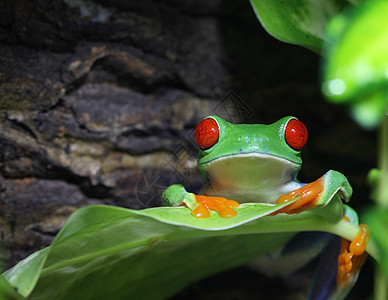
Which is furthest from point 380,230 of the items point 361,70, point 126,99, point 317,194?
point 126,99

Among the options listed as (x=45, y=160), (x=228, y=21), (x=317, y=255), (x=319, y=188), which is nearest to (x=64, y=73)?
(x=45, y=160)

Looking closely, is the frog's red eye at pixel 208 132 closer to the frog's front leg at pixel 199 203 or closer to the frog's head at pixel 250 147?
the frog's head at pixel 250 147

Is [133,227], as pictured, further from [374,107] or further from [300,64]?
[300,64]

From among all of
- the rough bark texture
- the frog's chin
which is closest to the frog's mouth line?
the frog's chin

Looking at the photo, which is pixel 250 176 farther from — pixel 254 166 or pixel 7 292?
pixel 7 292

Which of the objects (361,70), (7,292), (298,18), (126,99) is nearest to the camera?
(361,70)

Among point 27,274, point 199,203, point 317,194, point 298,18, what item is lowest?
point 27,274

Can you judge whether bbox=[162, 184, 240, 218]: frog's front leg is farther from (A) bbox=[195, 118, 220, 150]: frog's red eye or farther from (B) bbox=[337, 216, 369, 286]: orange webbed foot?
(B) bbox=[337, 216, 369, 286]: orange webbed foot
